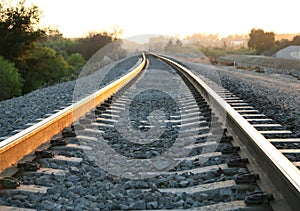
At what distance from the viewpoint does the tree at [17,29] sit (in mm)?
27939

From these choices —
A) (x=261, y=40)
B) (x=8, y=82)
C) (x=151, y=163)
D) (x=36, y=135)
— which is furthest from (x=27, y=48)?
(x=261, y=40)

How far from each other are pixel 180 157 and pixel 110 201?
132 cm

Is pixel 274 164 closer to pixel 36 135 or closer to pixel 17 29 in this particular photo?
pixel 36 135

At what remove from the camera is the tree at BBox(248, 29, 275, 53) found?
5806 centimetres

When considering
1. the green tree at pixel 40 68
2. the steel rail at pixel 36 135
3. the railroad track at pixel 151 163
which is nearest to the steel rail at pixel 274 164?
the railroad track at pixel 151 163

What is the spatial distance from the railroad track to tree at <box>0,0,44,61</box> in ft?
77.4

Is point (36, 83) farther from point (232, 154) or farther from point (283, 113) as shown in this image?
point (232, 154)

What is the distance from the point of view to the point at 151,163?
376cm

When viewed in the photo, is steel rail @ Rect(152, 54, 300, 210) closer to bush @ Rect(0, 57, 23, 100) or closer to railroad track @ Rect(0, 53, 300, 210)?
railroad track @ Rect(0, 53, 300, 210)

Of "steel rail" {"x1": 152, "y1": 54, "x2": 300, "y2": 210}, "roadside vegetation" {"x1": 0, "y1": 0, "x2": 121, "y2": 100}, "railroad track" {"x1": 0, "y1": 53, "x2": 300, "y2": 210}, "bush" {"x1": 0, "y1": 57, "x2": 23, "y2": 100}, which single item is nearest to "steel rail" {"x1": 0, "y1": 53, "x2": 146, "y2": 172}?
"railroad track" {"x1": 0, "y1": 53, "x2": 300, "y2": 210}

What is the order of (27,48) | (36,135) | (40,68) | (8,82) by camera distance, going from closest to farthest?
(36,135), (8,82), (27,48), (40,68)

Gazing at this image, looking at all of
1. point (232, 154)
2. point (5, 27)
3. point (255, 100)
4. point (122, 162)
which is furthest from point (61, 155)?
point (5, 27)

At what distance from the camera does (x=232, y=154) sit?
3.73 meters

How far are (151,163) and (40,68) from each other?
27.1 meters
